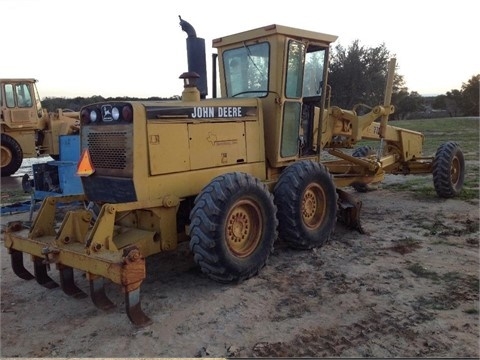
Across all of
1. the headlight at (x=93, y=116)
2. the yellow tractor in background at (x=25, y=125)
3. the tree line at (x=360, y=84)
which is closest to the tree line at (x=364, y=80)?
the tree line at (x=360, y=84)

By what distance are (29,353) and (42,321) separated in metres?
0.58

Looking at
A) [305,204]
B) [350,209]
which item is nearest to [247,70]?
[305,204]

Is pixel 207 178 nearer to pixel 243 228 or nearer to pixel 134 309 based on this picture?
pixel 243 228

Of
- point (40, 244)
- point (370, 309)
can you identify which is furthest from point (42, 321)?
point (370, 309)

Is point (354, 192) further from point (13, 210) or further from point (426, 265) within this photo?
point (13, 210)

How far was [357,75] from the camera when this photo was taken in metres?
35.4

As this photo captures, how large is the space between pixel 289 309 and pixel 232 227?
43.0 inches

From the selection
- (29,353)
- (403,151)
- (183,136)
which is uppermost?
(183,136)

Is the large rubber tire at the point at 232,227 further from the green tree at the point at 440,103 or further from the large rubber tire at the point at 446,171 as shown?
the green tree at the point at 440,103

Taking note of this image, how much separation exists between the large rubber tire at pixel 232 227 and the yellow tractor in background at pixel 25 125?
12.3 m

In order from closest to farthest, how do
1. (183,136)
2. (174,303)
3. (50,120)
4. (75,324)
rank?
(75,324) → (174,303) → (183,136) → (50,120)

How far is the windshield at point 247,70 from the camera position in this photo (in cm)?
611

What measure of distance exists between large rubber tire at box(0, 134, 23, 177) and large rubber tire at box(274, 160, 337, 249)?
12390 millimetres

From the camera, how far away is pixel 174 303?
4574 millimetres
